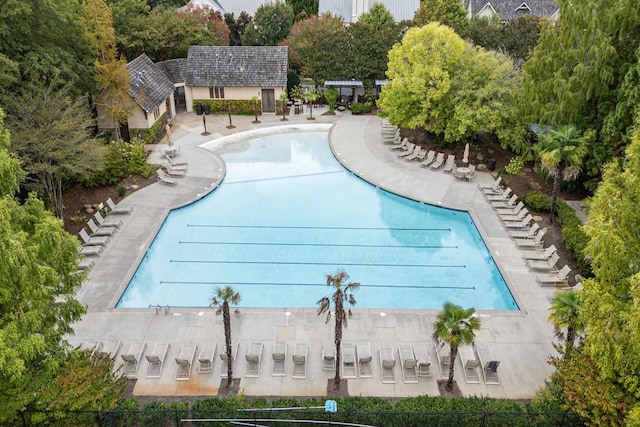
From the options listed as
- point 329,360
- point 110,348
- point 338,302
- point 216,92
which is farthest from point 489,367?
point 216,92

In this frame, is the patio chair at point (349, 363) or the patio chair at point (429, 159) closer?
the patio chair at point (349, 363)

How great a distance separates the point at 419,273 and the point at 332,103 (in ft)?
77.8

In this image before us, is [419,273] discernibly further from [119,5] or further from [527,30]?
[119,5]

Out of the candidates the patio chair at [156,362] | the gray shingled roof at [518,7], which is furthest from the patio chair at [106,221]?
the gray shingled roof at [518,7]

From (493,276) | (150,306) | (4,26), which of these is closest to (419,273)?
(493,276)

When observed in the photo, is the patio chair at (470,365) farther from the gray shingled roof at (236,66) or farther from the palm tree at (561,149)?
the gray shingled roof at (236,66)

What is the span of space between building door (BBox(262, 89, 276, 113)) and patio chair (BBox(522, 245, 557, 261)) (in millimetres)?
26017

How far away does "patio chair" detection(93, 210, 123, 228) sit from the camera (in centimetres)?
2481

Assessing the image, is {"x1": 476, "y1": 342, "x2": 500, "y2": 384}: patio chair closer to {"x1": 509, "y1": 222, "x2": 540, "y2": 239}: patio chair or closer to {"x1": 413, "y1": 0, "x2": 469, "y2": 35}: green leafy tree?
{"x1": 509, "y1": 222, "x2": 540, "y2": 239}: patio chair

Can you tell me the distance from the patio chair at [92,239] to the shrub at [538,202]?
20933 mm

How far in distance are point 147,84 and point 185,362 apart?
2604 centimetres

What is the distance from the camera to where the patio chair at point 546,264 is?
21.6 metres

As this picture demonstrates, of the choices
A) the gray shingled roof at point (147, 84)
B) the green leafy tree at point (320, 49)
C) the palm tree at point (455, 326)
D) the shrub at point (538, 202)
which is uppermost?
the green leafy tree at point (320, 49)

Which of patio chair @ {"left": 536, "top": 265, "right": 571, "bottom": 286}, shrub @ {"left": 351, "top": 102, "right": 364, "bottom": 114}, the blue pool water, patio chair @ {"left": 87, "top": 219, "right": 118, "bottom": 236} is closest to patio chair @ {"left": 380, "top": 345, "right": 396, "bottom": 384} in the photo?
the blue pool water
